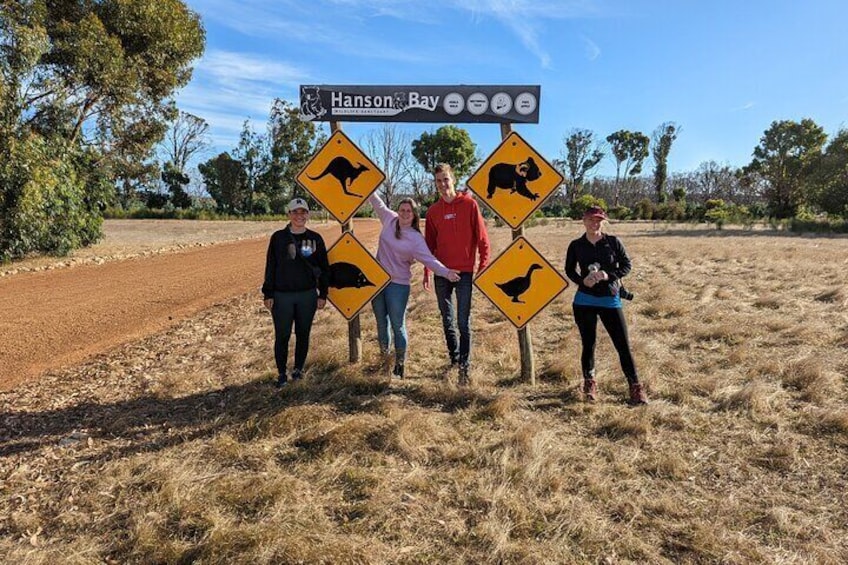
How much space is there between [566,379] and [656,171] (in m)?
58.3

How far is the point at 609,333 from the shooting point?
14.6ft

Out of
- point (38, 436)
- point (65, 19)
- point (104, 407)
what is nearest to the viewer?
point (38, 436)

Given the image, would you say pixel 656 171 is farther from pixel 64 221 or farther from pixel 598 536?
pixel 598 536

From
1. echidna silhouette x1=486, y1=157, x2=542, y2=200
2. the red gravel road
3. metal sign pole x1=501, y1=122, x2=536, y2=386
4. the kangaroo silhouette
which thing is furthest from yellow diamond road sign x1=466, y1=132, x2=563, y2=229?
the red gravel road

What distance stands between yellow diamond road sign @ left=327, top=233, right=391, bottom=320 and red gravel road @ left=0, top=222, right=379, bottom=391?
3.20 metres

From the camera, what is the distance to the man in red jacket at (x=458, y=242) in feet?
15.1

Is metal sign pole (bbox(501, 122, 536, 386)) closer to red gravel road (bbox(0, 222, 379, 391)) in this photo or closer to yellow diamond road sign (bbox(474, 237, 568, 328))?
yellow diamond road sign (bbox(474, 237, 568, 328))

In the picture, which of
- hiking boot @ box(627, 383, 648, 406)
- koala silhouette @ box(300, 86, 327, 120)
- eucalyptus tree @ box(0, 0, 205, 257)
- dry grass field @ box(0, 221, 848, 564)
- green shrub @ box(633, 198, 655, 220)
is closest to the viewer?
dry grass field @ box(0, 221, 848, 564)

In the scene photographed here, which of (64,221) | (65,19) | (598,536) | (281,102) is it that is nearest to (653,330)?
(598,536)

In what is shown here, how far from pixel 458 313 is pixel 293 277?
1493 millimetres

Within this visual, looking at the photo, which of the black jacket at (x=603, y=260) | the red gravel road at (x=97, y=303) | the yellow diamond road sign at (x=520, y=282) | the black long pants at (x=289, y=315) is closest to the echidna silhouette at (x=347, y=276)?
the black long pants at (x=289, y=315)

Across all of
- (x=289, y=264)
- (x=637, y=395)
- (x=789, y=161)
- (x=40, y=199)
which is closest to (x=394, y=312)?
(x=289, y=264)

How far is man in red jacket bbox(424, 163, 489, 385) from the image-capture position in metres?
4.61

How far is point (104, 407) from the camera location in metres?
4.55
